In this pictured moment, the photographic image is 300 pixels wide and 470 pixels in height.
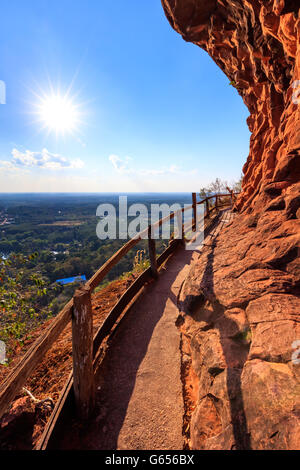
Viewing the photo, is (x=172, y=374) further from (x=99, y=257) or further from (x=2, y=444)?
(x=99, y=257)

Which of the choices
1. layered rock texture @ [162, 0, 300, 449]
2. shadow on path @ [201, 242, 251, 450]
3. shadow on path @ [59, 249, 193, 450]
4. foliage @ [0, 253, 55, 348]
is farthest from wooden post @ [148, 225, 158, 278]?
foliage @ [0, 253, 55, 348]

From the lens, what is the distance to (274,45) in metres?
5.45

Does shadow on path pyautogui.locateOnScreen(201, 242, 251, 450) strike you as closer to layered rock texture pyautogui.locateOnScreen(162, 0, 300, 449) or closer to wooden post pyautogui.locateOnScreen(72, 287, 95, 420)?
layered rock texture pyautogui.locateOnScreen(162, 0, 300, 449)

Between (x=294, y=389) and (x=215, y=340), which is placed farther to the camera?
(x=215, y=340)

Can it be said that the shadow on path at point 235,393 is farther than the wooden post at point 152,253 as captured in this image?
No

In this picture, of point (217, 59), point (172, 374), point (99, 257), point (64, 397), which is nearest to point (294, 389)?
point (172, 374)

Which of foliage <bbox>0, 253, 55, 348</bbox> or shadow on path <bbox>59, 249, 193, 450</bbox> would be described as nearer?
shadow on path <bbox>59, 249, 193, 450</bbox>

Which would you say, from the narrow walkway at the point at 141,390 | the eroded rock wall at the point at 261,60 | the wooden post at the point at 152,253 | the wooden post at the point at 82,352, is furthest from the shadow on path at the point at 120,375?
the eroded rock wall at the point at 261,60

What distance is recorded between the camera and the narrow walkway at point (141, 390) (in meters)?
2.04

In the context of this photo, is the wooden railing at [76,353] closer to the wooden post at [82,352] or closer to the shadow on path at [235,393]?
the wooden post at [82,352]

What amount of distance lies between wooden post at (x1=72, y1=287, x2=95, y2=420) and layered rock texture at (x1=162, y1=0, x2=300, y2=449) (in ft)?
4.00

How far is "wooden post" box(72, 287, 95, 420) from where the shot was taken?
2066mm

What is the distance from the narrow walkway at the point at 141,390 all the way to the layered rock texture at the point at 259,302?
31 centimetres
